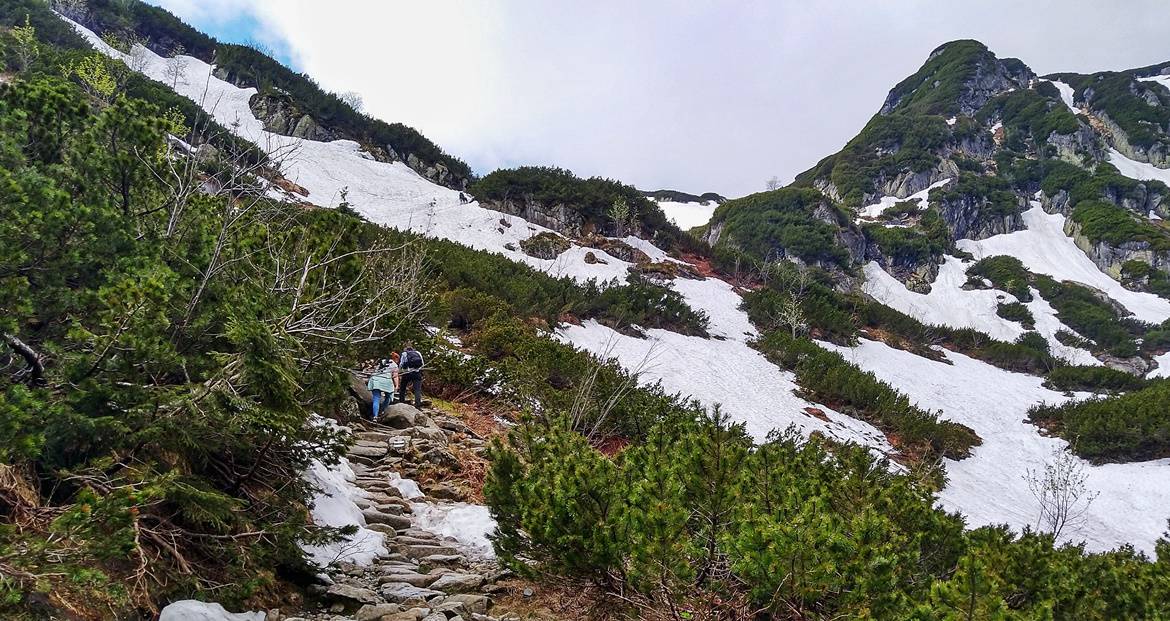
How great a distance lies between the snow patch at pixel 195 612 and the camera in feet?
7.54

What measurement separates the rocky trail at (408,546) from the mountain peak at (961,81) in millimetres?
92731

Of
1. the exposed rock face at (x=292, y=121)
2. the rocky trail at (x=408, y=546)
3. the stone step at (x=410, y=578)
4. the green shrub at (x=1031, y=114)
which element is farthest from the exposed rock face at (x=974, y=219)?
the stone step at (x=410, y=578)

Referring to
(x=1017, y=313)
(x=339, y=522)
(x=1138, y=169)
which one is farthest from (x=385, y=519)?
(x=1138, y=169)

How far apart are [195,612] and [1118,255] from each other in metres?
72.6

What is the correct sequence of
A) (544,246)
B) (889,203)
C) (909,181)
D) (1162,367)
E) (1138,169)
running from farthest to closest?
(1138,169) → (909,181) → (889,203) → (1162,367) → (544,246)

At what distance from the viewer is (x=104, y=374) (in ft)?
8.13

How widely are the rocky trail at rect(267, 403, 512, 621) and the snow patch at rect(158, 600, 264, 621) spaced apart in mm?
401

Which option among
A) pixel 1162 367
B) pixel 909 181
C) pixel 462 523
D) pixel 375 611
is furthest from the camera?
pixel 909 181

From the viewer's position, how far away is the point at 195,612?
93.6 inches

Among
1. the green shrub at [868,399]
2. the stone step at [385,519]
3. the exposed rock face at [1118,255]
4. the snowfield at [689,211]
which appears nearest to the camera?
the stone step at [385,519]

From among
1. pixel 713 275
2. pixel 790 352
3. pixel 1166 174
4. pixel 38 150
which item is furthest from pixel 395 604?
pixel 1166 174

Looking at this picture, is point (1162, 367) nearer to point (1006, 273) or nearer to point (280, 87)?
point (1006, 273)

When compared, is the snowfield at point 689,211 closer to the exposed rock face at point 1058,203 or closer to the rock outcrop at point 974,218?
the rock outcrop at point 974,218

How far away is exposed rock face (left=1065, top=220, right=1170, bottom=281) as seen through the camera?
165 feet
